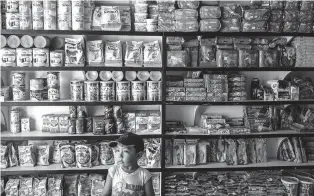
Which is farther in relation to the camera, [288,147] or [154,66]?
[288,147]

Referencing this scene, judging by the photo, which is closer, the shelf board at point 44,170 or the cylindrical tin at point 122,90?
the shelf board at point 44,170

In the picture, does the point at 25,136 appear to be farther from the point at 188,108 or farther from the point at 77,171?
the point at 188,108

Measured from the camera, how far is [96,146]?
3.67 meters

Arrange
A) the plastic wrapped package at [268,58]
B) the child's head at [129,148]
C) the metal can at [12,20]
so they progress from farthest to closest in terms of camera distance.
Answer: the plastic wrapped package at [268,58], the metal can at [12,20], the child's head at [129,148]


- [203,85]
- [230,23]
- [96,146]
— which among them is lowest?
[96,146]

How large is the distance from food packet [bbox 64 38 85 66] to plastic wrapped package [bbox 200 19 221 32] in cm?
120

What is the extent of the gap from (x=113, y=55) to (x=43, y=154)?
1214 mm

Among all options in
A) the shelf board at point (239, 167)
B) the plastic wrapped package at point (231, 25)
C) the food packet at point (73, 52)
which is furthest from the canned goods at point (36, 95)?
the plastic wrapped package at point (231, 25)

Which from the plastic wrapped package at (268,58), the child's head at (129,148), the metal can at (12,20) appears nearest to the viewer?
the child's head at (129,148)

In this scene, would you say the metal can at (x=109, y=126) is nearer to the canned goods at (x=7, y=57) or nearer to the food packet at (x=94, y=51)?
the food packet at (x=94, y=51)

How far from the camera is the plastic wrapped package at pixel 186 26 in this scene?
3533 mm

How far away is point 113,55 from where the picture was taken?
3602 millimetres

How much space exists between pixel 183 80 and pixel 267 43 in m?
0.96

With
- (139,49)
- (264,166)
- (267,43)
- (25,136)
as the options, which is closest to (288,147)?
(264,166)
